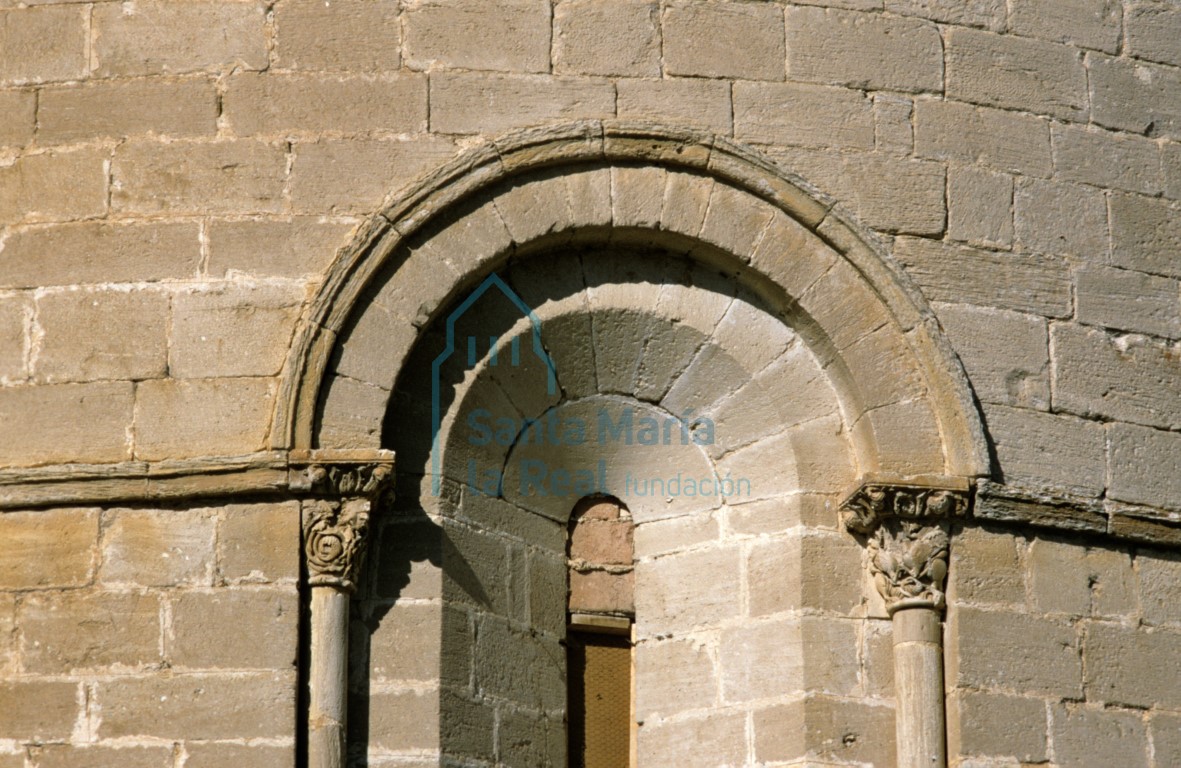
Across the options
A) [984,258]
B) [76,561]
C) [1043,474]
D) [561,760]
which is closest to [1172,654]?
[1043,474]

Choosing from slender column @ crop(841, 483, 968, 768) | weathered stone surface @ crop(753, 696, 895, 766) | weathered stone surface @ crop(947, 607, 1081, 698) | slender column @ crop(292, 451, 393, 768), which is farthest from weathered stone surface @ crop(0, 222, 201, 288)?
weathered stone surface @ crop(947, 607, 1081, 698)

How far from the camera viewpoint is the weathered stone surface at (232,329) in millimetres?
8352

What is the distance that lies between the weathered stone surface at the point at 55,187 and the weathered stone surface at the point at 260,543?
1471mm

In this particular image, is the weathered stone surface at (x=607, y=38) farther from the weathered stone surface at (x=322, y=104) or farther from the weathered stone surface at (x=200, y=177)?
the weathered stone surface at (x=200, y=177)

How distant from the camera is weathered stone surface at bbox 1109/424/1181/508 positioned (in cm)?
888

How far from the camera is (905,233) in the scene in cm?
890

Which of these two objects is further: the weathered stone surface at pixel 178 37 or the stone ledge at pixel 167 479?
the weathered stone surface at pixel 178 37

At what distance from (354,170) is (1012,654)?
10.7 feet

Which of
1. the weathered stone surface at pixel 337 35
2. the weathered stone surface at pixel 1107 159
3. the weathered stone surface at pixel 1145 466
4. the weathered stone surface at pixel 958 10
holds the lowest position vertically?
the weathered stone surface at pixel 1145 466

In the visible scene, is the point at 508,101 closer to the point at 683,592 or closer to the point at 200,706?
the point at 683,592

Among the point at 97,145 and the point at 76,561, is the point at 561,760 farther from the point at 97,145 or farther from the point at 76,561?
the point at 97,145

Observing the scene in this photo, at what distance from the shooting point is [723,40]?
9039 millimetres

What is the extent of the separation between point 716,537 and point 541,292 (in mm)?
1255

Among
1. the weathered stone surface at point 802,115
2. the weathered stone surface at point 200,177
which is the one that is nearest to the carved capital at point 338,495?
the weathered stone surface at point 200,177
